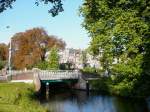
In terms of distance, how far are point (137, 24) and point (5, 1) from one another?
26728mm

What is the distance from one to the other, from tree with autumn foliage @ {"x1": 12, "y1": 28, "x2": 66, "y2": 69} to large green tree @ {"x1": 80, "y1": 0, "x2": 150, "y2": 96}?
190ft

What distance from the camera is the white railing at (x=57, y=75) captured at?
Result: 65.5m

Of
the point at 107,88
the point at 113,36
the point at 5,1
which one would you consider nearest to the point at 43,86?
the point at 107,88

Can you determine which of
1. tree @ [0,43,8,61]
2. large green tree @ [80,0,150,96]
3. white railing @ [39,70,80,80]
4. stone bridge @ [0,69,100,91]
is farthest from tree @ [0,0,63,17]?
tree @ [0,43,8,61]

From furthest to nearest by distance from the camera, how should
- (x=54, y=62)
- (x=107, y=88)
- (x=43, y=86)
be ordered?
1. (x=54, y=62)
2. (x=43, y=86)
3. (x=107, y=88)

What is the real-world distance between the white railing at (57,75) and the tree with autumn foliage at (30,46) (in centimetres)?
3062

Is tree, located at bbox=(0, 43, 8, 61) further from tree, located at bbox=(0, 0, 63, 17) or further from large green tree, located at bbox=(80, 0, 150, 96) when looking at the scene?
tree, located at bbox=(0, 0, 63, 17)

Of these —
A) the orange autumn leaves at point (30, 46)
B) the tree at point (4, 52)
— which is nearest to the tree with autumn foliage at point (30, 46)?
the orange autumn leaves at point (30, 46)

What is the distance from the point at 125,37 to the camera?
4184 cm

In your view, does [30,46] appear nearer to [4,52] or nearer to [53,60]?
[53,60]

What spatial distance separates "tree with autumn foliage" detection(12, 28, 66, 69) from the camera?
103m

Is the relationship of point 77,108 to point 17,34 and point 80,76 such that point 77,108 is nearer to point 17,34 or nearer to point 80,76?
point 80,76

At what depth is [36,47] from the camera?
103375 millimetres

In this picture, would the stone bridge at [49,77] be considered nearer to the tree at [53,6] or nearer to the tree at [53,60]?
the tree at [53,60]
